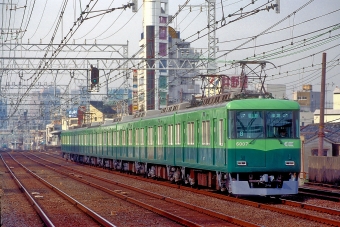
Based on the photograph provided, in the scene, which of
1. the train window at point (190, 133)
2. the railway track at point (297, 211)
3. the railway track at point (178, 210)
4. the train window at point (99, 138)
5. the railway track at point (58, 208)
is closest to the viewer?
the railway track at point (297, 211)

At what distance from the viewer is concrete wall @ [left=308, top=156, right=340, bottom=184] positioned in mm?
26850

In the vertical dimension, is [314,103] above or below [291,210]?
above

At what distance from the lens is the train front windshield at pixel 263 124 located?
59.9 ft

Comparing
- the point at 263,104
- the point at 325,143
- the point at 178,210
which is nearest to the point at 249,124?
the point at 263,104

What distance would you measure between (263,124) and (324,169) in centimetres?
1060

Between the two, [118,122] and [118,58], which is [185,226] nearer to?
[118,122]

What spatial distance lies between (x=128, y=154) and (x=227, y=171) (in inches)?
652

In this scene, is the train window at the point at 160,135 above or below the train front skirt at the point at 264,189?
above

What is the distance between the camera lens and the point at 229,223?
13.8 metres

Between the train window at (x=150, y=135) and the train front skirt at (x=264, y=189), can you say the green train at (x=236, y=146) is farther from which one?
the train window at (x=150, y=135)

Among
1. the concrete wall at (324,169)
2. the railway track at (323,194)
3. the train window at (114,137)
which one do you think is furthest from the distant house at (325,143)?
the railway track at (323,194)

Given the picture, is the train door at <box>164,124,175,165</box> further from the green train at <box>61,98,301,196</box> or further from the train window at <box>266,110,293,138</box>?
the train window at <box>266,110,293,138</box>

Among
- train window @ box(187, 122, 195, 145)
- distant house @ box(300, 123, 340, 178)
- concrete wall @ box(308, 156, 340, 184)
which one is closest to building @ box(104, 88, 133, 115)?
distant house @ box(300, 123, 340, 178)

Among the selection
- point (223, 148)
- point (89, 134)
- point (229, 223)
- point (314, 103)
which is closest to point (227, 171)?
point (223, 148)
